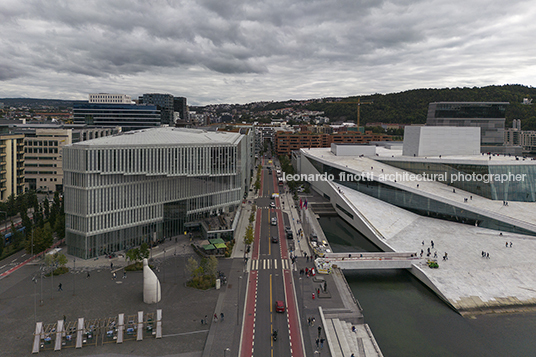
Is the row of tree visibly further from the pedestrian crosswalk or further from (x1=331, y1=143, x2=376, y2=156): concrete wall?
(x1=331, y1=143, x2=376, y2=156): concrete wall

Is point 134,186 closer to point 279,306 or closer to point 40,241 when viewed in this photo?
point 40,241

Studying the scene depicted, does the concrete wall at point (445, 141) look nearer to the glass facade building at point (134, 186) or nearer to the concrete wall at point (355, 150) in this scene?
the concrete wall at point (355, 150)

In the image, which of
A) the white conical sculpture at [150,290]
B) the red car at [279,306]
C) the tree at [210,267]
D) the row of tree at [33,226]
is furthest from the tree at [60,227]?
the red car at [279,306]

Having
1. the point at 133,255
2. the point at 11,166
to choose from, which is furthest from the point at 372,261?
the point at 11,166

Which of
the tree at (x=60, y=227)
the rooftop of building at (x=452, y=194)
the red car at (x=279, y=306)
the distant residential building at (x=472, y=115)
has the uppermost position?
the distant residential building at (x=472, y=115)

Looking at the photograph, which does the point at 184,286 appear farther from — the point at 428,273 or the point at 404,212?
the point at 404,212

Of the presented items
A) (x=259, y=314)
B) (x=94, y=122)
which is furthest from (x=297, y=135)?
(x=259, y=314)
